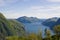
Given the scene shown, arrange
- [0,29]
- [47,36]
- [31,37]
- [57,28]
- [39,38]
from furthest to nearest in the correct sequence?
[0,29], [57,28], [47,36], [39,38], [31,37]

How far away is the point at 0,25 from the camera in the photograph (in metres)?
198

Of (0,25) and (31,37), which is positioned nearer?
(31,37)

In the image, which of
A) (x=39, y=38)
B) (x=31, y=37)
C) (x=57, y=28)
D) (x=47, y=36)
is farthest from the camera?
(x=57, y=28)

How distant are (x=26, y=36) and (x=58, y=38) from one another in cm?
1035

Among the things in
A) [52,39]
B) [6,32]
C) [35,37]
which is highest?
[35,37]

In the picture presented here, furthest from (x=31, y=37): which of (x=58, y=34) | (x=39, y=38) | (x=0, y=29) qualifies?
(x=0, y=29)

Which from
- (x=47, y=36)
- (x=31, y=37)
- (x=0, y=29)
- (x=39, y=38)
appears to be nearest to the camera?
(x=31, y=37)

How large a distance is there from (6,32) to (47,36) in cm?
16786

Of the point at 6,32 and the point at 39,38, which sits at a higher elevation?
the point at 39,38

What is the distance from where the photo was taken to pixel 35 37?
26.9 meters

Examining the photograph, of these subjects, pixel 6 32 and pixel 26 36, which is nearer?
pixel 26 36

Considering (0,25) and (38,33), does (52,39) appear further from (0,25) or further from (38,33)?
(0,25)

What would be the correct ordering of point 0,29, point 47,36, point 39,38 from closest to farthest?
1. point 39,38
2. point 47,36
3. point 0,29

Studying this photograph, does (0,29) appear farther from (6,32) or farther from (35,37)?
(35,37)
